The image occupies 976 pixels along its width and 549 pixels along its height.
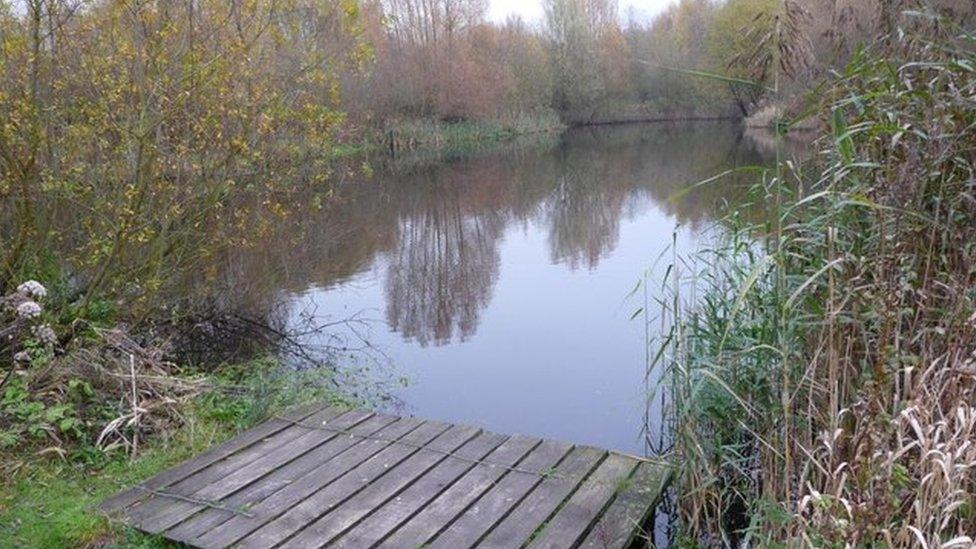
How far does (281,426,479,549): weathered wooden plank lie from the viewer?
2.81 m

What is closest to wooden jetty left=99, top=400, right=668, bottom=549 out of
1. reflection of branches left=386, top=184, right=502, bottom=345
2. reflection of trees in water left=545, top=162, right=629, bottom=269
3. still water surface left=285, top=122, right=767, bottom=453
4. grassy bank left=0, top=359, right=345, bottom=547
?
grassy bank left=0, top=359, right=345, bottom=547

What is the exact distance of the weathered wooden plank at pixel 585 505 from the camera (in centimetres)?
279

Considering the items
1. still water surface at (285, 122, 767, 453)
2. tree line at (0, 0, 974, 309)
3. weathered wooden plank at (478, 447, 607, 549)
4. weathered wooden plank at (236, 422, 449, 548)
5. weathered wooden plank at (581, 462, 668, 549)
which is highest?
tree line at (0, 0, 974, 309)

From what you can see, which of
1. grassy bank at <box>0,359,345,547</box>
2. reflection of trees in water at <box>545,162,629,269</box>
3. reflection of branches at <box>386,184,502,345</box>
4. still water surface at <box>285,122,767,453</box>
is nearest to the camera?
grassy bank at <box>0,359,345,547</box>

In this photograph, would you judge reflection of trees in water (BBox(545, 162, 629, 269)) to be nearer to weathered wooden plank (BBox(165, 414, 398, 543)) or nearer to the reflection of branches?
the reflection of branches

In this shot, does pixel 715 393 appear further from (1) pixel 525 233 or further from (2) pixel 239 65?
(1) pixel 525 233

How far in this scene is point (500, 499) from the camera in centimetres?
308

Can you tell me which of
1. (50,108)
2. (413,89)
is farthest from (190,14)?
(413,89)

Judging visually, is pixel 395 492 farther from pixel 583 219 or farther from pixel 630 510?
pixel 583 219

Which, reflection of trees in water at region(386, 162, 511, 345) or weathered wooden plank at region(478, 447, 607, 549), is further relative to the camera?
reflection of trees in water at region(386, 162, 511, 345)

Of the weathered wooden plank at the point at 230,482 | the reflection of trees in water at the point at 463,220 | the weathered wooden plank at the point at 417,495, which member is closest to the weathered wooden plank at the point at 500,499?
the weathered wooden plank at the point at 417,495

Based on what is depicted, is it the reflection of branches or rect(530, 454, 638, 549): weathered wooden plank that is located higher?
rect(530, 454, 638, 549): weathered wooden plank

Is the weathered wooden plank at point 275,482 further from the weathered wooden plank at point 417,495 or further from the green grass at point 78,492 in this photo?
the weathered wooden plank at point 417,495

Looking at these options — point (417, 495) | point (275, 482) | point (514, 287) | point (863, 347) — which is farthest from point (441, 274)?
point (863, 347)
